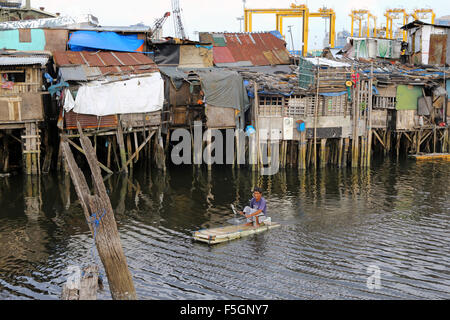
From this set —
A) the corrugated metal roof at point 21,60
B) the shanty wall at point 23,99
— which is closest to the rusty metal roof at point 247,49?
the corrugated metal roof at point 21,60

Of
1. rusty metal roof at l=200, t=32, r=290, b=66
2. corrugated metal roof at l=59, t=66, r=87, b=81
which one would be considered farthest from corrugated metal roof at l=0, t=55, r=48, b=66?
rusty metal roof at l=200, t=32, r=290, b=66

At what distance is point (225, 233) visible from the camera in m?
14.5

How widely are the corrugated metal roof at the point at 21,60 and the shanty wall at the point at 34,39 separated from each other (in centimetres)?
290

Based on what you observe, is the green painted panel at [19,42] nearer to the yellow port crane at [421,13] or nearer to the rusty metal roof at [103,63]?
the rusty metal roof at [103,63]

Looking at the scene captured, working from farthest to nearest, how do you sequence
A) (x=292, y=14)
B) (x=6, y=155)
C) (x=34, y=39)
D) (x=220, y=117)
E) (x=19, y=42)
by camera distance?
(x=292, y=14) → (x=34, y=39) → (x=19, y=42) → (x=220, y=117) → (x=6, y=155)

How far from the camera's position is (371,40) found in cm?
3531

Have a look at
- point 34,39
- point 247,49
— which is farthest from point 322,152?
point 34,39

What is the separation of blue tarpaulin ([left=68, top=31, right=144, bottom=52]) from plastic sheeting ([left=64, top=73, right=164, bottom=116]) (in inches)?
152

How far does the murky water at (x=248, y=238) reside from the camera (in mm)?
11641

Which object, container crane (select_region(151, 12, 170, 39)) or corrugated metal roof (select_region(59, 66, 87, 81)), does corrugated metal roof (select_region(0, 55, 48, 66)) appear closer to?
corrugated metal roof (select_region(59, 66, 87, 81))

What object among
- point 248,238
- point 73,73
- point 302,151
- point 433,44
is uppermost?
point 433,44

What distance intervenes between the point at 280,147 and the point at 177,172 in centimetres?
504
